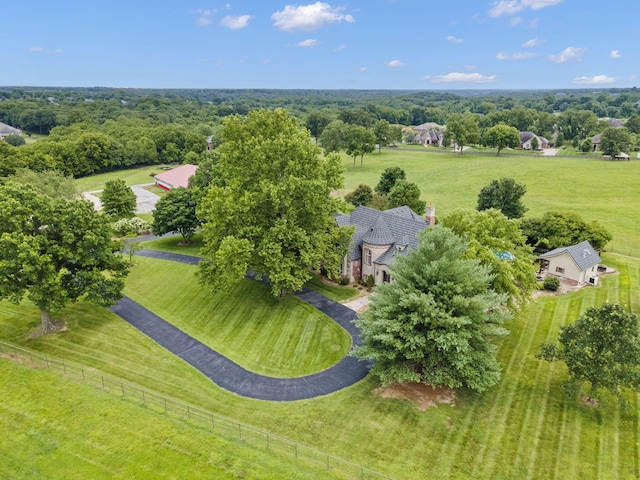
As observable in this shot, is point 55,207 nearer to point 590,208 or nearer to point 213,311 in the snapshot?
point 213,311

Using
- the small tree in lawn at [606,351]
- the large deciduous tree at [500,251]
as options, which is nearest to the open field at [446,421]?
the small tree in lawn at [606,351]

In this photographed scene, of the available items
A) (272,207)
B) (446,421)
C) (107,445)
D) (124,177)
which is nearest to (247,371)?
(107,445)

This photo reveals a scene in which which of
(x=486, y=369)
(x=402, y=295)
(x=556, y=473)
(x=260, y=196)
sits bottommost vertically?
(x=556, y=473)

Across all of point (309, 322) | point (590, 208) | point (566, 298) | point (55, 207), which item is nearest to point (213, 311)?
point (309, 322)

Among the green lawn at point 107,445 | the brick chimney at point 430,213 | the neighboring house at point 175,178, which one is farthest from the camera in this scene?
the neighboring house at point 175,178

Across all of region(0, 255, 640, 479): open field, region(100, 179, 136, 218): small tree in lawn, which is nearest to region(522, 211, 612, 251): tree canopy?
region(0, 255, 640, 479): open field

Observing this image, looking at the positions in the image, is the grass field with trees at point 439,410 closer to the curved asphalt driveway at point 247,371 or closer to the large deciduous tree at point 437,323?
the curved asphalt driveway at point 247,371
